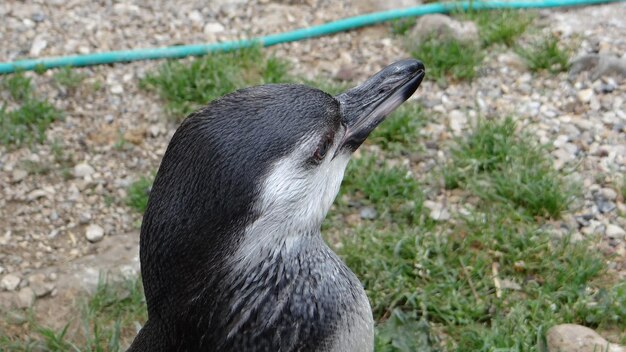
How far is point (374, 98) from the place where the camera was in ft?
10.1

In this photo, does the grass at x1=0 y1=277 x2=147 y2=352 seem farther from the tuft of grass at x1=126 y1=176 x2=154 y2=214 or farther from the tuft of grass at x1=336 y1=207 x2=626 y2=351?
the tuft of grass at x1=336 y1=207 x2=626 y2=351

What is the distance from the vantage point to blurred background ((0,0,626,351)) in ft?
12.8

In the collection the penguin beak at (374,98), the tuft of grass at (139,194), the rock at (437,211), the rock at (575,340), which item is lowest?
the tuft of grass at (139,194)

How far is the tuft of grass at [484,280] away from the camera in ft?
12.2

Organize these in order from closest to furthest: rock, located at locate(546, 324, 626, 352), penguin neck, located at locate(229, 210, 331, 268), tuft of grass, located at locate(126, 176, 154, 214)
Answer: penguin neck, located at locate(229, 210, 331, 268)
rock, located at locate(546, 324, 626, 352)
tuft of grass, located at locate(126, 176, 154, 214)

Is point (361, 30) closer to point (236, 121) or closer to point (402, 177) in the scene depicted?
point (402, 177)

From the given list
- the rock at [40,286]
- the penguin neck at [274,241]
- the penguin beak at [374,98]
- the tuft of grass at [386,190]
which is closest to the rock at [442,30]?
the tuft of grass at [386,190]

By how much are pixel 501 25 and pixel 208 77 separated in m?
Result: 1.76

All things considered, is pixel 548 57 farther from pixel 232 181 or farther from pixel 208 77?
pixel 232 181

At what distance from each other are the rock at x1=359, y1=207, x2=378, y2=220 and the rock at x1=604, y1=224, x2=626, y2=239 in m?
1.10

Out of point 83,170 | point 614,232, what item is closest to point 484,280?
point 614,232

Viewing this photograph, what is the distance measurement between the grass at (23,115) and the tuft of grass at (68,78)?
0.16m

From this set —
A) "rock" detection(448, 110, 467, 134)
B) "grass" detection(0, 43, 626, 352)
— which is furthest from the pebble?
"rock" detection(448, 110, 467, 134)

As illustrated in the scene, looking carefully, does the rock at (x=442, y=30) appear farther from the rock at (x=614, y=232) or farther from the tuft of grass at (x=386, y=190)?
the rock at (x=614, y=232)
